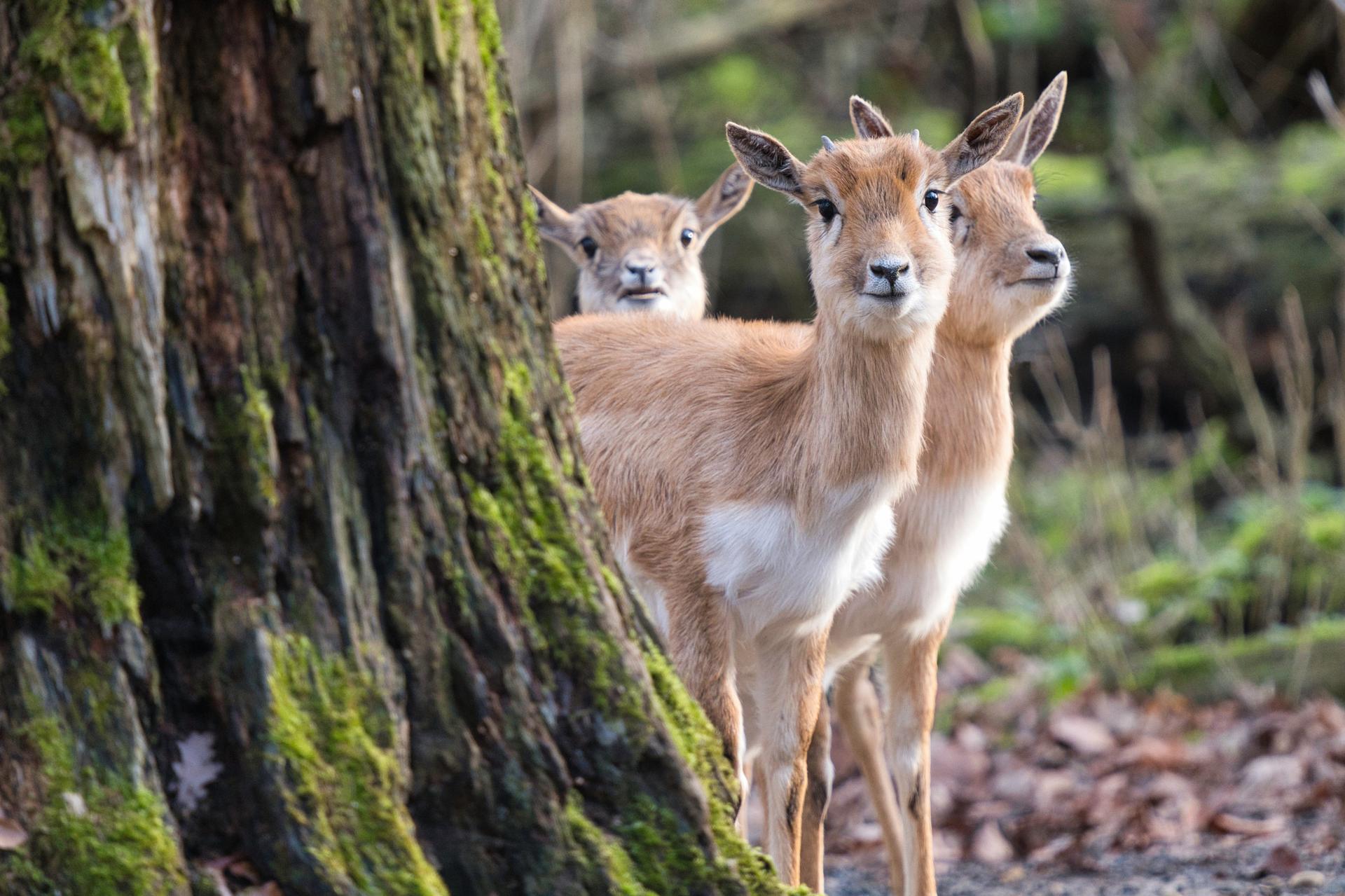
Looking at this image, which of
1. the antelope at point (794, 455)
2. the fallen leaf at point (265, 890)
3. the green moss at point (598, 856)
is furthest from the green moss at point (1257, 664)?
the fallen leaf at point (265, 890)

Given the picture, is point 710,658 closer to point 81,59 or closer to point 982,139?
point 982,139

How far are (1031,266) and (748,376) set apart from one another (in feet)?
3.75

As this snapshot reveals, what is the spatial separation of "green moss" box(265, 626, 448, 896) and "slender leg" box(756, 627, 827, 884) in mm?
2098

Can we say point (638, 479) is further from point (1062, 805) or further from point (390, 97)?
point (1062, 805)

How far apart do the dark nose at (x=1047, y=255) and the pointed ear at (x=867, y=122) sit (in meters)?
0.87

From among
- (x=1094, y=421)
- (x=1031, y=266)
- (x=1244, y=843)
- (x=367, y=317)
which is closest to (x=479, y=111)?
(x=367, y=317)

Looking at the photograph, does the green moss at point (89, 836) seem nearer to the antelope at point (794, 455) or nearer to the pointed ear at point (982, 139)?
the antelope at point (794, 455)

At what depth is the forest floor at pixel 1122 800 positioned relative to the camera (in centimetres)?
595

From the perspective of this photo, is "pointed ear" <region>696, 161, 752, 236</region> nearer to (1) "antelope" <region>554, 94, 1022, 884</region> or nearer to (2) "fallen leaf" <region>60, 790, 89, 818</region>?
(1) "antelope" <region>554, 94, 1022, 884</region>

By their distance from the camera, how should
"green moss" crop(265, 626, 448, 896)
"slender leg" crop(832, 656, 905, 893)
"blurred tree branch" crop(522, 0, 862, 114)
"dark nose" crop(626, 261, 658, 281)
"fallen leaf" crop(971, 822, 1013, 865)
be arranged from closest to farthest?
"green moss" crop(265, 626, 448, 896) → "slender leg" crop(832, 656, 905, 893) → "fallen leaf" crop(971, 822, 1013, 865) → "dark nose" crop(626, 261, 658, 281) → "blurred tree branch" crop(522, 0, 862, 114)

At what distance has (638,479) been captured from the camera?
5.14 meters

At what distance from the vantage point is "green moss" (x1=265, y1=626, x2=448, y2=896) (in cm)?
301

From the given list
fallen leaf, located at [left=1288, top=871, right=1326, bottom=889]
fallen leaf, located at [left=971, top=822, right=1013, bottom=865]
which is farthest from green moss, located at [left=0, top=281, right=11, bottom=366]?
fallen leaf, located at [left=971, top=822, right=1013, bottom=865]

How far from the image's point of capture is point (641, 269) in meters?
7.03
